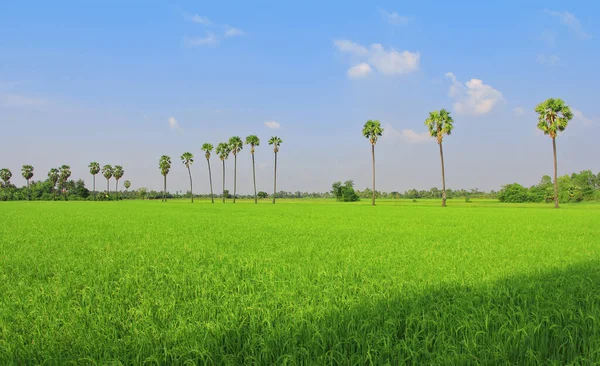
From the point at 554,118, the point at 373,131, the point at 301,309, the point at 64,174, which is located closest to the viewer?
the point at 301,309

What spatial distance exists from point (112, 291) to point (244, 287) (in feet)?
9.35

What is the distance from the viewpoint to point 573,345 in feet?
13.7

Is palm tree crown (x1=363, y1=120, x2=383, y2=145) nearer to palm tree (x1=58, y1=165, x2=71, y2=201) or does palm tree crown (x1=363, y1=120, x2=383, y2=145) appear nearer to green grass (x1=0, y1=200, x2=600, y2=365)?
green grass (x1=0, y1=200, x2=600, y2=365)

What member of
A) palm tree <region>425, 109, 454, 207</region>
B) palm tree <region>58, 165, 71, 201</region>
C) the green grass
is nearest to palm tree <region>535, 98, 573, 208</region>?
palm tree <region>425, 109, 454, 207</region>

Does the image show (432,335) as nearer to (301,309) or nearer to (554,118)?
(301,309)

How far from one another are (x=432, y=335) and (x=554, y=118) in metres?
71.2

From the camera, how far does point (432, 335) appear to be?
4559mm

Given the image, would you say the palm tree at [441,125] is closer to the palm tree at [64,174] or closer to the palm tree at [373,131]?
the palm tree at [373,131]

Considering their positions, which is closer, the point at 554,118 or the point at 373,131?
the point at 554,118

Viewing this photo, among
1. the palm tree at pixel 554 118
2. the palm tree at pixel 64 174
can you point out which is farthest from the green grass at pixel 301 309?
the palm tree at pixel 64 174

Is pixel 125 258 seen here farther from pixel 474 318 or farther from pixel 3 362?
pixel 474 318

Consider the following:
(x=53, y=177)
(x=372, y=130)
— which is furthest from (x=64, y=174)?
(x=372, y=130)

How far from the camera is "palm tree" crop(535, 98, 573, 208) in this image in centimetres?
5700

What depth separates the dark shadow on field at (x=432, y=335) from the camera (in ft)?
13.0
